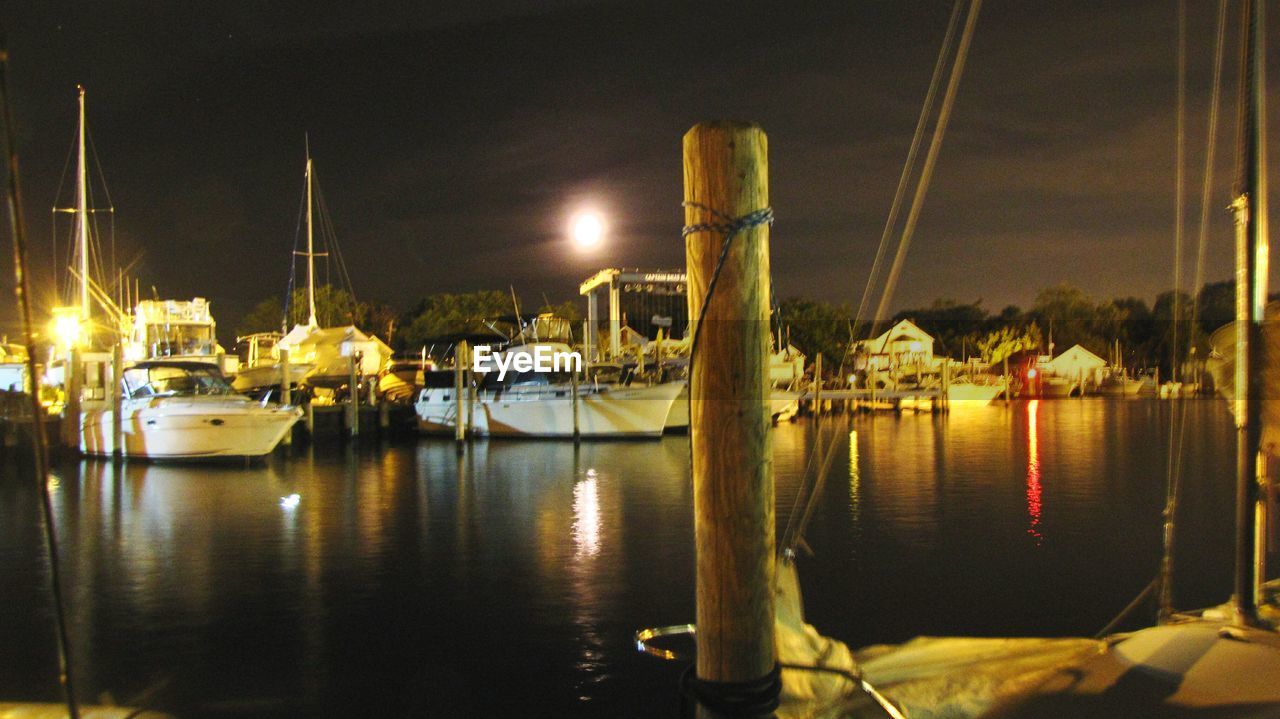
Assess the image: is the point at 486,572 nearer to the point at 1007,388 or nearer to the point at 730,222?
the point at 730,222

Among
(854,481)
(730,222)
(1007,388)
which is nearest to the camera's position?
(730,222)

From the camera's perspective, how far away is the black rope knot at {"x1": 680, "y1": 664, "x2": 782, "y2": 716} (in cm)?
331

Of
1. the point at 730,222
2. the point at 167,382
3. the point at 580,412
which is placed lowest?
the point at 580,412

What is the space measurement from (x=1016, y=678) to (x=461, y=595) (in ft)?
24.1

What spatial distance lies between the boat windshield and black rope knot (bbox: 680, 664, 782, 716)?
977 inches

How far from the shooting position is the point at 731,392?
3.23 m

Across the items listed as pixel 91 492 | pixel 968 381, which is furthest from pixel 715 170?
pixel 968 381

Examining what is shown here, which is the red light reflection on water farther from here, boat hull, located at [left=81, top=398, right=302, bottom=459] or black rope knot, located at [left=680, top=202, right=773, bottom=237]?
boat hull, located at [left=81, top=398, right=302, bottom=459]

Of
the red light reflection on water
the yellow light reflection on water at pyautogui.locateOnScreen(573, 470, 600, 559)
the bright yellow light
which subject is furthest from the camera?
the bright yellow light

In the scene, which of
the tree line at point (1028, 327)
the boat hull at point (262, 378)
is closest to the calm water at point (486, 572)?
the boat hull at point (262, 378)

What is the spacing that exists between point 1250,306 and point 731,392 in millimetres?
4415

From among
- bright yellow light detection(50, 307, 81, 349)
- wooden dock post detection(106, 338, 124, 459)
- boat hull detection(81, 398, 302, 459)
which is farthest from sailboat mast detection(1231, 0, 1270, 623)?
bright yellow light detection(50, 307, 81, 349)

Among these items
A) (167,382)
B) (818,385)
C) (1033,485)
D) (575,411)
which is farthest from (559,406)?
(1033,485)

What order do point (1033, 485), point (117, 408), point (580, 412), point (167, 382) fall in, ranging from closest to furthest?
point (1033, 485), point (167, 382), point (117, 408), point (580, 412)
